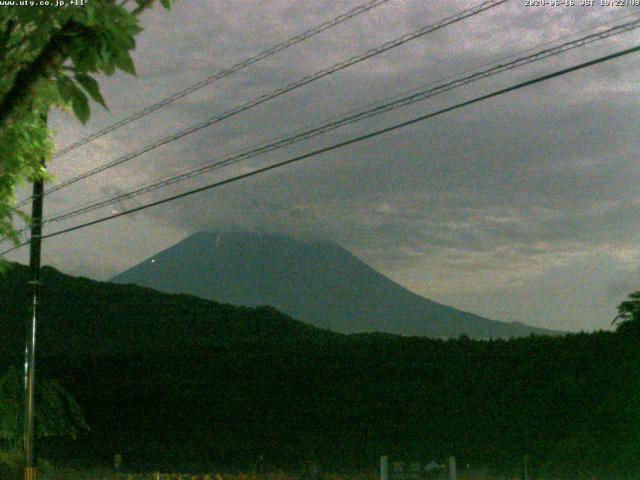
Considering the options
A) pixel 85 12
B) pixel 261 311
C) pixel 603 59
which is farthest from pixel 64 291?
pixel 85 12

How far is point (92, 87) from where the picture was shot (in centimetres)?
318

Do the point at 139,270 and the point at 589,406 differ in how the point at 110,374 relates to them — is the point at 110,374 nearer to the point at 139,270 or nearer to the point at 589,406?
the point at 589,406

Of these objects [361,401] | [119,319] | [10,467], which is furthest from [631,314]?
[119,319]

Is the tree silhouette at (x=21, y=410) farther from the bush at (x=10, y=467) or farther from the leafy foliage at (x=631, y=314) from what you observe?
the leafy foliage at (x=631, y=314)

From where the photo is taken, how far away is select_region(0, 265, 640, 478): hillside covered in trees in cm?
1770

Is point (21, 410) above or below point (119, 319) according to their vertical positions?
below

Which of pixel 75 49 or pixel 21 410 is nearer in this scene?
pixel 75 49

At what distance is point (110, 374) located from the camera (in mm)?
26734

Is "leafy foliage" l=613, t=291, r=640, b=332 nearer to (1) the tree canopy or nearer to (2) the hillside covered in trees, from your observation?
(2) the hillside covered in trees

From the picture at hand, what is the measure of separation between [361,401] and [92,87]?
758 inches

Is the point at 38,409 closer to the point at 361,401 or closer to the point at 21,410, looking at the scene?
the point at 21,410

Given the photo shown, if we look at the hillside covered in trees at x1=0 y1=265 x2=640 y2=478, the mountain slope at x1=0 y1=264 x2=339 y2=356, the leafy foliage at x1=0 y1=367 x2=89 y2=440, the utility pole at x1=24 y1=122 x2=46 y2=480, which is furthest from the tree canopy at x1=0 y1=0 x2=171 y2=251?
the mountain slope at x1=0 y1=264 x2=339 y2=356

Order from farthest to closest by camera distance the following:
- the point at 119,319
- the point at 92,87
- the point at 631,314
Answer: the point at 119,319, the point at 631,314, the point at 92,87

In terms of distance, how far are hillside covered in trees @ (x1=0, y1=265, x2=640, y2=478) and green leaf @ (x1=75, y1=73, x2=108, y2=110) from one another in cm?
1118
